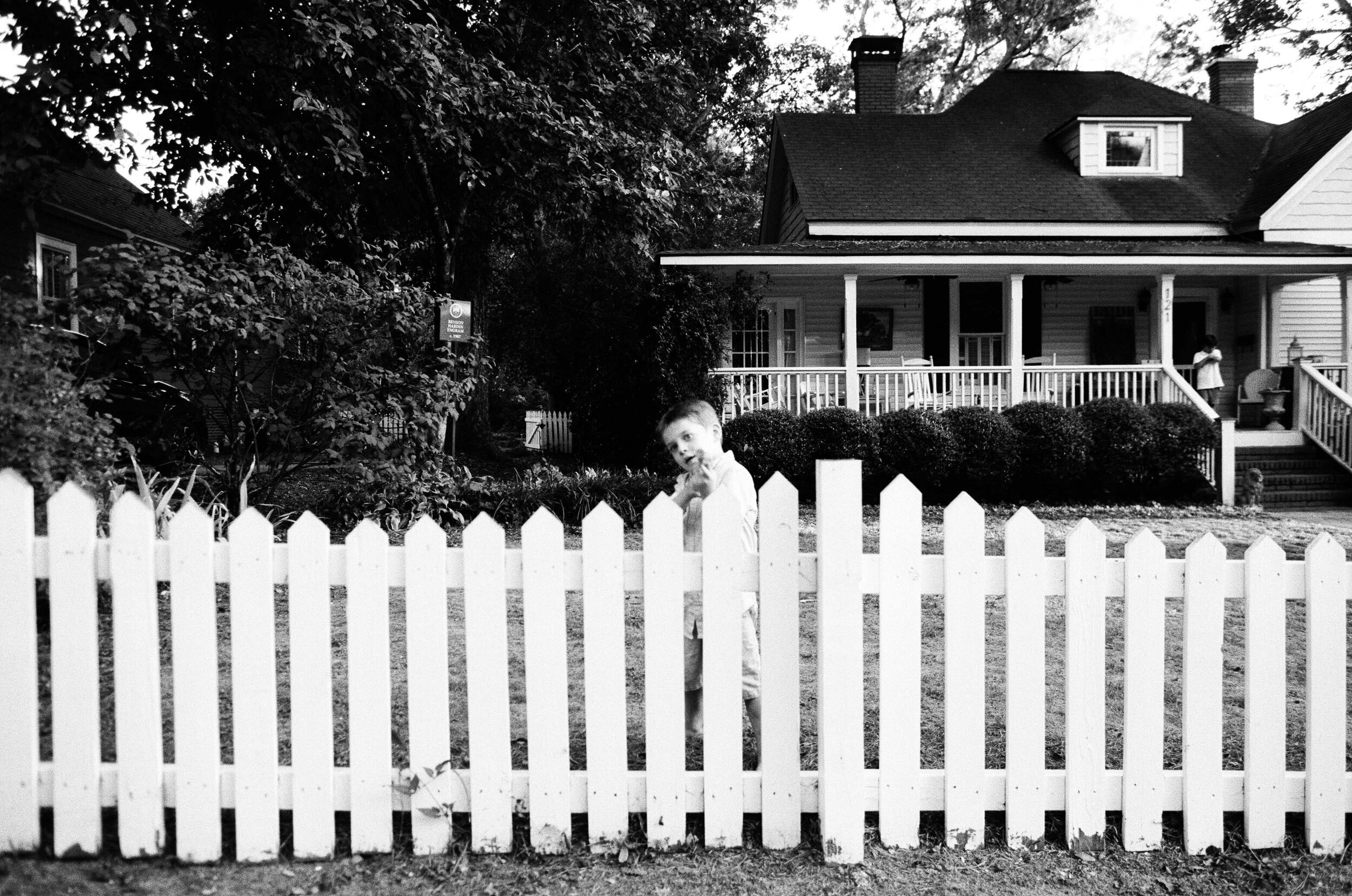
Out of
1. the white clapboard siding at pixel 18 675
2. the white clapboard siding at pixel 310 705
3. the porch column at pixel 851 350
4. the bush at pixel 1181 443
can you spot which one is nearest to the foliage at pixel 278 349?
the white clapboard siding at pixel 18 675

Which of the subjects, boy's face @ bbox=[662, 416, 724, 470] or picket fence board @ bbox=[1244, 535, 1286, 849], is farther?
boy's face @ bbox=[662, 416, 724, 470]

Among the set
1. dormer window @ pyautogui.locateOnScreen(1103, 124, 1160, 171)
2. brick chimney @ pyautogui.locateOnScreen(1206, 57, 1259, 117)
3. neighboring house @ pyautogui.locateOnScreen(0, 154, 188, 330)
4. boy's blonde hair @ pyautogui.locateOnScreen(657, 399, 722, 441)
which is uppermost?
brick chimney @ pyautogui.locateOnScreen(1206, 57, 1259, 117)

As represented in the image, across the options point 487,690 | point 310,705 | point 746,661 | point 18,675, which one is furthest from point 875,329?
point 18,675

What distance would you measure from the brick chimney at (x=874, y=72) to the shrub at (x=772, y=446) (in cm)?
1179

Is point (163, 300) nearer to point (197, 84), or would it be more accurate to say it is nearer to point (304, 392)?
point (304, 392)

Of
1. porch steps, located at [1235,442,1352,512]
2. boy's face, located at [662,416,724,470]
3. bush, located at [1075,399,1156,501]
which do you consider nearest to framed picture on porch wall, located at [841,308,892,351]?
bush, located at [1075,399,1156,501]

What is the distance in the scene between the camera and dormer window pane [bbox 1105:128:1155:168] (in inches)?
817

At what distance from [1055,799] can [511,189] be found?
13.3 meters

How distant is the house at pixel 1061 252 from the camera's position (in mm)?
16672

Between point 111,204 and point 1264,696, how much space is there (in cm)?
2256

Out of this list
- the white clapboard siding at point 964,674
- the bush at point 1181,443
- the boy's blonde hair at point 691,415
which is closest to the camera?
the white clapboard siding at point 964,674

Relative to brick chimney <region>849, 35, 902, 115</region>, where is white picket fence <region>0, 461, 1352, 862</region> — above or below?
below

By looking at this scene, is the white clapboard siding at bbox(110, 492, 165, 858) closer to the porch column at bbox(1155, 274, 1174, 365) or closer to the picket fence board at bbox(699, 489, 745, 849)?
the picket fence board at bbox(699, 489, 745, 849)

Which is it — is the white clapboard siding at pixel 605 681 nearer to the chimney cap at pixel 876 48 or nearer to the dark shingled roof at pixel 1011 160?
the dark shingled roof at pixel 1011 160
